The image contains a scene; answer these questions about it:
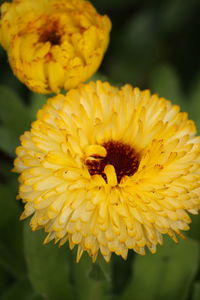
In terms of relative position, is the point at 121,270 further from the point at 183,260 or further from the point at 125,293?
the point at 183,260

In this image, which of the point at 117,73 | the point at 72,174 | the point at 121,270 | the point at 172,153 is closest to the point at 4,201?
the point at 121,270

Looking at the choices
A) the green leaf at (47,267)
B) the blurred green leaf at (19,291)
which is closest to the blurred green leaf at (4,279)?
the blurred green leaf at (19,291)

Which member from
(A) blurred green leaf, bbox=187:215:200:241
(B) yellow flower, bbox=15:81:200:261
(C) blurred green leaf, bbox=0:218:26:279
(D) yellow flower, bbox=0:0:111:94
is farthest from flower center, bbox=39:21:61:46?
(A) blurred green leaf, bbox=187:215:200:241

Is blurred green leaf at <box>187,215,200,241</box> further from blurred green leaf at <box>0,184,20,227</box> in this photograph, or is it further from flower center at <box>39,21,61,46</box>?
flower center at <box>39,21,61,46</box>

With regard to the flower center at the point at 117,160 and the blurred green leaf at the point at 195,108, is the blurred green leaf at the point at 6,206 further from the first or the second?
the blurred green leaf at the point at 195,108

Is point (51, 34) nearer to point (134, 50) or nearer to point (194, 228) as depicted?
point (194, 228)

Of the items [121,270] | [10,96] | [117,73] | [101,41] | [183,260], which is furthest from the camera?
[117,73]
